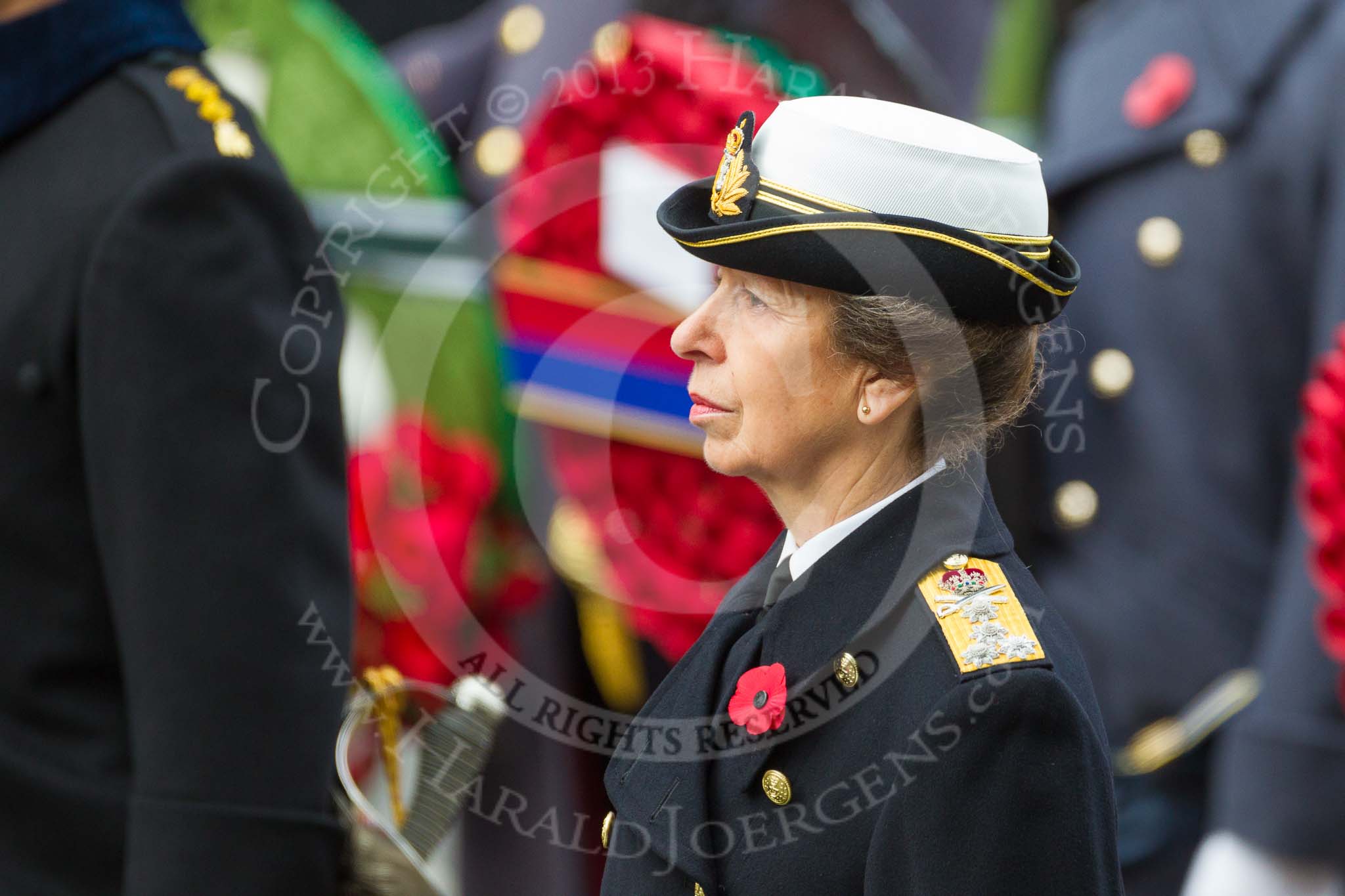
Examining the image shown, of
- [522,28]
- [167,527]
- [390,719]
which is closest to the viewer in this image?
[390,719]

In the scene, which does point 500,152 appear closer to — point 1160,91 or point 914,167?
point 1160,91

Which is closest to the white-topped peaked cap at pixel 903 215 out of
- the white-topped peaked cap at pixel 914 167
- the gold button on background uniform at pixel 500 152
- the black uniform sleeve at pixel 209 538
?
the white-topped peaked cap at pixel 914 167

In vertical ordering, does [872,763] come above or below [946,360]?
below

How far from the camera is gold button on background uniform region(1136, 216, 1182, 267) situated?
109 inches

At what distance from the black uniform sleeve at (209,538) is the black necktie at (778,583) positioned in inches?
28.5

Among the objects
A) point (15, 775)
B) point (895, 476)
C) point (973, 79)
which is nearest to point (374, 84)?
point (973, 79)

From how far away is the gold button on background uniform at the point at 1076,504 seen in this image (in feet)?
9.30

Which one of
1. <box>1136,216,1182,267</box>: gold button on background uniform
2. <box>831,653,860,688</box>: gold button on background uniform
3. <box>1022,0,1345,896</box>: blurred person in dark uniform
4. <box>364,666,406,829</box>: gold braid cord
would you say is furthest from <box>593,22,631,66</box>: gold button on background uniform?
<box>831,653,860,688</box>: gold button on background uniform

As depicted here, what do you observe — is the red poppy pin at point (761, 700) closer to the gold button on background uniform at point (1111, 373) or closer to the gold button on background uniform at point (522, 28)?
the gold button on background uniform at point (1111, 373)

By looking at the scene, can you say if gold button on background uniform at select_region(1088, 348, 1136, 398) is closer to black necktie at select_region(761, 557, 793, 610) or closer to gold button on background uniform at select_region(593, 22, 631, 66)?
gold button on background uniform at select_region(593, 22, 631, 66)

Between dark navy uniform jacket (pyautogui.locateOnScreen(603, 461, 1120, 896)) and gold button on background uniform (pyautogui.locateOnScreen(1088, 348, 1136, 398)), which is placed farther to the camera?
gold button on background uniform (pyautogui.locateOnScreen(1088, 348, 1136, 398))

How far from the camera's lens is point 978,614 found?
1286mm

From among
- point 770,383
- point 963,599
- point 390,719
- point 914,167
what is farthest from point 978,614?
point 390,719

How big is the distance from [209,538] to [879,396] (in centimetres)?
88
